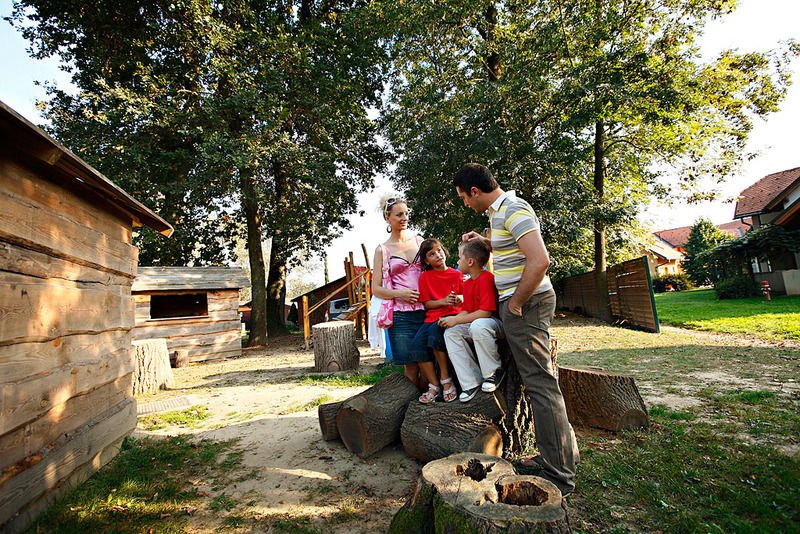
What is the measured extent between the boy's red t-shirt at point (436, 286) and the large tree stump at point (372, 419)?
0.86m

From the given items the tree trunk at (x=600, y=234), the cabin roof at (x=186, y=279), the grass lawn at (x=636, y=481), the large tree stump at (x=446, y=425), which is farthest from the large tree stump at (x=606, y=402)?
the tree trunk at (x=600, y=234)

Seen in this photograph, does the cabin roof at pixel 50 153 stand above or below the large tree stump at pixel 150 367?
above

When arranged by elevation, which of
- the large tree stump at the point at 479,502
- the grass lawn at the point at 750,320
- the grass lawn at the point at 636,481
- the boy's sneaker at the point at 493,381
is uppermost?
the boy's sneaker at the point at 493,381

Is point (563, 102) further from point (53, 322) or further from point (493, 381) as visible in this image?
point (53, 322)

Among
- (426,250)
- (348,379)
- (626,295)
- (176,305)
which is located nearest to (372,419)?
(426,250)

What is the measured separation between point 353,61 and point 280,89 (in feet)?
11.4

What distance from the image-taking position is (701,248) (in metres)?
32.2

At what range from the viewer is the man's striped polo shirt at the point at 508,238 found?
2536 millimetres

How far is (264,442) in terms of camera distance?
13.1 ft

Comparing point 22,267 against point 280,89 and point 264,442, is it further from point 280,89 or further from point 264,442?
point 280,89

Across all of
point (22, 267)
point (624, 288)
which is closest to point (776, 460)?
point (22, 267)

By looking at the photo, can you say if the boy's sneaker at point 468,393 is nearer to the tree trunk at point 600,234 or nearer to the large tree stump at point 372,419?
the large tree stump at point 372,419

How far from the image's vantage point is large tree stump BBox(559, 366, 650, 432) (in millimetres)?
3541

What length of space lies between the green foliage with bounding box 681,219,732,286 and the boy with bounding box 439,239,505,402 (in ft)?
103
